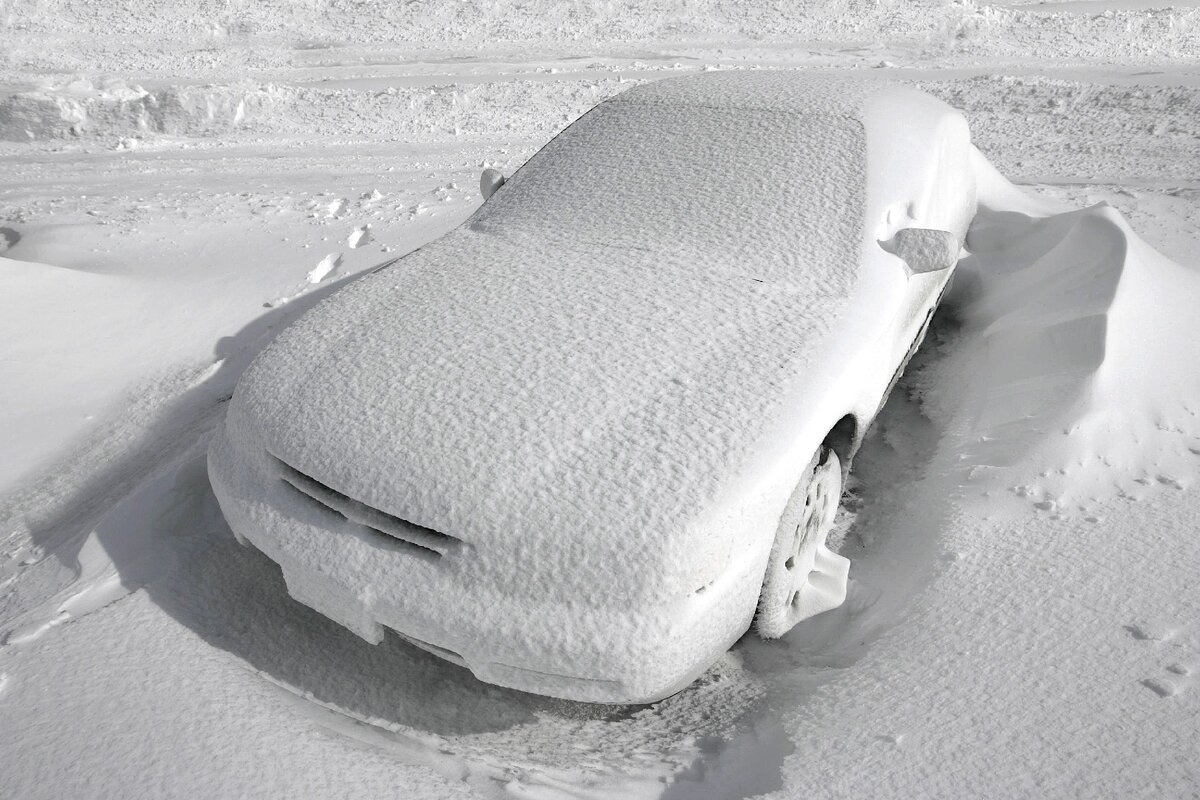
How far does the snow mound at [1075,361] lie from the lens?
2725 millimetres

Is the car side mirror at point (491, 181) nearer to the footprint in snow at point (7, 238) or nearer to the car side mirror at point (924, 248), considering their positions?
the car side mirror at point (924, 248)

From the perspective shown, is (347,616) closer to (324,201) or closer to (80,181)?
(324,201)

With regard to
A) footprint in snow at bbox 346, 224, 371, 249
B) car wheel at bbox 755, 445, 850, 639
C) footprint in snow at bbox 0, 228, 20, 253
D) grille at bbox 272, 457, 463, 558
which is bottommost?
footprint in snow at bbox 0, 228, 20, 253

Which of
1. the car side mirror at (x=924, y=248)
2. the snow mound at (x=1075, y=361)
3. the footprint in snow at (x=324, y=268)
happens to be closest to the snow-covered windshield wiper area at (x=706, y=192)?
the car side mirror at (x=924, y=248)

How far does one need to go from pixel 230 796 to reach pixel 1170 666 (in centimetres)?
212

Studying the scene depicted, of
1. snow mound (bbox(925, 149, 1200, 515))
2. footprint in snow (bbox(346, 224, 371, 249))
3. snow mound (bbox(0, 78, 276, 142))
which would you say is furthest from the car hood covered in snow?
snow mound (bbox(0, 78, 276, 142))

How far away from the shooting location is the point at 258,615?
251 centimetres

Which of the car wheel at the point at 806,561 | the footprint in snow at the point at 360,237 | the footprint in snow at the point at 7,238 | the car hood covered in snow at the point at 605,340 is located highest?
the car hood covered in snow at the point at 605,340

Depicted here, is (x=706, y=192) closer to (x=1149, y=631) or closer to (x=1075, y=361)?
(x=1075, y=361)

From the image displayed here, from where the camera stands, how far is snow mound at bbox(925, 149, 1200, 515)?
2.72 meters

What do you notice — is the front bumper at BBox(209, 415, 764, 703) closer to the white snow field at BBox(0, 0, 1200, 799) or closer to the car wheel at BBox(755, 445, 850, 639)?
the car wheel at BBox(755, 445, 850, 639)

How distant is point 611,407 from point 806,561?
77cm

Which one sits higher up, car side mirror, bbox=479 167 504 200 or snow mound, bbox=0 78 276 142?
car side mirror, bbox=479 167 504 200

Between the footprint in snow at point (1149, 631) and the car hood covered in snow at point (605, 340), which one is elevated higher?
the car hood covered in snow at point (605, 340)
